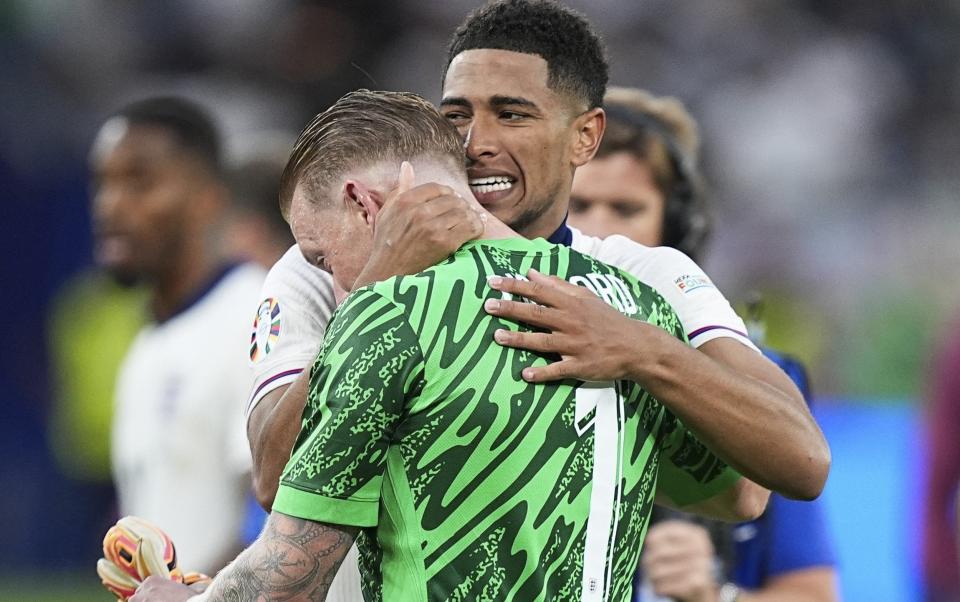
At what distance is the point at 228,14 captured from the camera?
1014 cm

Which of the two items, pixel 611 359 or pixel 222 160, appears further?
pixel 222 160

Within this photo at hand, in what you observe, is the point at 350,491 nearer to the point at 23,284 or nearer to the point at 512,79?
the point at 512,79

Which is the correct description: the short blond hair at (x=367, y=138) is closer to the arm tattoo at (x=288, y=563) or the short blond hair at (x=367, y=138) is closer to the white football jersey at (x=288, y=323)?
the white football jersey at (x=288, y=323)

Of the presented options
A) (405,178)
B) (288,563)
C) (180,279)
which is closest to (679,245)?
Result: (405,178)

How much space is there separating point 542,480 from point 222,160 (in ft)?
15.4

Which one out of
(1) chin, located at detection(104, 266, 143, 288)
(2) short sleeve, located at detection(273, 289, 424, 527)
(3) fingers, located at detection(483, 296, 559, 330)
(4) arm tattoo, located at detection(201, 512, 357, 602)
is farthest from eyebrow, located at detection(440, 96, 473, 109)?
(1) chin, located at detection(104, 266, 143, 288)

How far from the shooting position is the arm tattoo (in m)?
1.95

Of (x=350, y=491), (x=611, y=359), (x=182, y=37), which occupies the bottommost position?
(x=350, y=491)

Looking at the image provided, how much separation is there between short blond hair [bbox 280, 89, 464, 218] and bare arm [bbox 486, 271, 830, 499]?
0.33 meters

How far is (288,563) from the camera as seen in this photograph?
1.95 metres

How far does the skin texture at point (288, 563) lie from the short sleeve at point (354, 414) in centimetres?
2

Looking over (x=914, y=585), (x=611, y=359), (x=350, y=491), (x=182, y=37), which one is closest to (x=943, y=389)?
(x=914, y=585)

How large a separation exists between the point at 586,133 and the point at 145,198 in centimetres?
380

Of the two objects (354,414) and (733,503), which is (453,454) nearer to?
(354,414)
